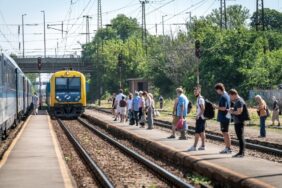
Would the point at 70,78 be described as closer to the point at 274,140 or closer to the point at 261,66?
the point at 261,66

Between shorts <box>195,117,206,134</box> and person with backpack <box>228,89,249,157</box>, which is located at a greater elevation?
person with backpack <box>228,89,249,157</box>

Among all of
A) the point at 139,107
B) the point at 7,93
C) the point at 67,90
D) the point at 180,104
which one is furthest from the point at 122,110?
the point at 180,104

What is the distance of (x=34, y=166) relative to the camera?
1545 cm

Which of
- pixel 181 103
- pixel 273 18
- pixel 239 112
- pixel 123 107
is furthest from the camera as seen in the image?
pixel 273 18

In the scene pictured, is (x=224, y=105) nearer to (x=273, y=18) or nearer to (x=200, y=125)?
(x=200, y=125)

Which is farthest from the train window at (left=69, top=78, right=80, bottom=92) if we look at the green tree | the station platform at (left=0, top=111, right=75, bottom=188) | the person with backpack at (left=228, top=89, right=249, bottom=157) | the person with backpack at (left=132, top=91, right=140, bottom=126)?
the green tree

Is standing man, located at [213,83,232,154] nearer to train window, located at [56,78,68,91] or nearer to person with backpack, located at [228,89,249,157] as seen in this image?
person with backpack, located at [228,89,249,157]

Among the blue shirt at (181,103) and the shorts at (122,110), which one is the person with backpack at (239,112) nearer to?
the blue shirt at (181,103)

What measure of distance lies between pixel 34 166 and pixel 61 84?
1076 inches

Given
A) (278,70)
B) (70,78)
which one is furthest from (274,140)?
(278,70)

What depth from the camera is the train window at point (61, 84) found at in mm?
42531

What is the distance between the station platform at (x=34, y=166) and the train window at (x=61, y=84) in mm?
19158

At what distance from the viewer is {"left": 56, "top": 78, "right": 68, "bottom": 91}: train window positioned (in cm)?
4253

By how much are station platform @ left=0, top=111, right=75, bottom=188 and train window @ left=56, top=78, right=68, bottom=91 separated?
19.2 metres
